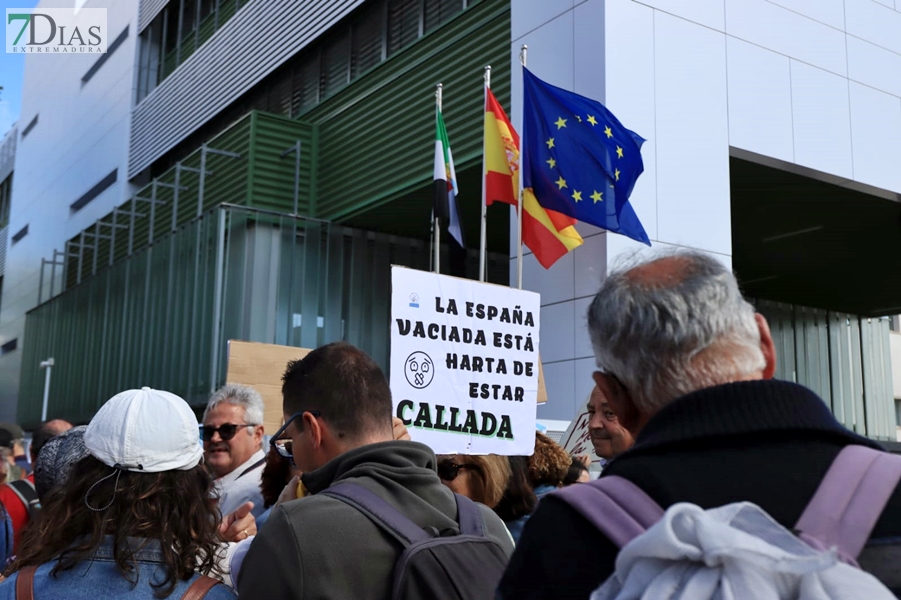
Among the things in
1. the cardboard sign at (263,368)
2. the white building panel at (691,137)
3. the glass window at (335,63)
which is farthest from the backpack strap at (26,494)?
the glass window at (335,63)

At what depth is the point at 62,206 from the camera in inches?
1001

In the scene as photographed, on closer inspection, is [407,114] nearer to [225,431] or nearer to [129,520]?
[225,431]

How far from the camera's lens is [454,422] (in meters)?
5.32

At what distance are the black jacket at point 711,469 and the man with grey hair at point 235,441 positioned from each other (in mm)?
3620

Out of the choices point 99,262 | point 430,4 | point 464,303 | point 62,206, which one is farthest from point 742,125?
point 62,206

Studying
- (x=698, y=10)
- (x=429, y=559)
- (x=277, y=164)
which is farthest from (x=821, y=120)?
(x=429, y=559)

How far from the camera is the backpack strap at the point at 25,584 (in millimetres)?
2336

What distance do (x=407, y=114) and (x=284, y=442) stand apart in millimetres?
9893

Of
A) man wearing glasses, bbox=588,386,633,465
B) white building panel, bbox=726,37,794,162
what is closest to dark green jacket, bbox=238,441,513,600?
man wearing glasses, bbox=588,386,633,465

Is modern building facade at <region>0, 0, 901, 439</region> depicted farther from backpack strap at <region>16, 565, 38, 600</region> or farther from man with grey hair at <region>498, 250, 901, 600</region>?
man with grey hair at <region>498, 250, 901, 600</region>

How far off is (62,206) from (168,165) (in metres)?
Result: 6.40

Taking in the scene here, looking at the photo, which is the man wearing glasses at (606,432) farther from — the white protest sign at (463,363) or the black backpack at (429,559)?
the black backpack at (429,559)

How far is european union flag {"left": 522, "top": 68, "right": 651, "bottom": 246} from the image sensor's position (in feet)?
30.6

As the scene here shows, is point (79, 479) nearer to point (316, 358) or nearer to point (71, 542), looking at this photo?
point (71, 542)
